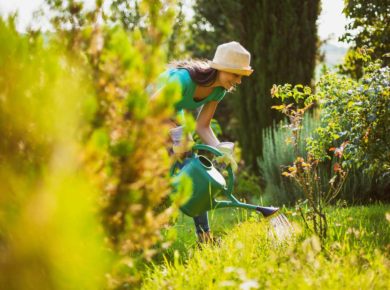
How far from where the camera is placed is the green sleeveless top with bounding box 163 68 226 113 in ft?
10.9

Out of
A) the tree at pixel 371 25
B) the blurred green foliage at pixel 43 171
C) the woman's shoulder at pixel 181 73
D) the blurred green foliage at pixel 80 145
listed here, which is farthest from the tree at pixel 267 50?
the blurred green foliage at pixel 43 171

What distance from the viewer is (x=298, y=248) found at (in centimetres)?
239

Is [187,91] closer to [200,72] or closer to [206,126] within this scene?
[200,72]

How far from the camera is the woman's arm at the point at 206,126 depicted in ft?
11.9

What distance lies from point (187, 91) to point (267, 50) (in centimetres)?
403

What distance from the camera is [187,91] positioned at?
3.41m

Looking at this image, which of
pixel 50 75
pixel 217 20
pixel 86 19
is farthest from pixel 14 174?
pixel 217 20

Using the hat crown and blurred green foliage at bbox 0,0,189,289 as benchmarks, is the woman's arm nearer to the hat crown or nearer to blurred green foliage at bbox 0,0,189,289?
the hat crown

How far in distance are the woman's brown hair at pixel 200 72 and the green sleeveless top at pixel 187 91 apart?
0.11 feet

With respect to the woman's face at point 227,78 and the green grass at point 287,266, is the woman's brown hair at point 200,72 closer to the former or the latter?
the woman's face at point 227,78

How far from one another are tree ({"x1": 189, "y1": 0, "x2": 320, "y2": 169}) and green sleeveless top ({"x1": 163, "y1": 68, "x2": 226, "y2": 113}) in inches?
137

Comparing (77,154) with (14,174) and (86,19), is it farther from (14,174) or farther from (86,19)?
(86,19)

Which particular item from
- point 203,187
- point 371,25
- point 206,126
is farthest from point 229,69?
point 371,25

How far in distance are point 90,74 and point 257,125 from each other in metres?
5.66
